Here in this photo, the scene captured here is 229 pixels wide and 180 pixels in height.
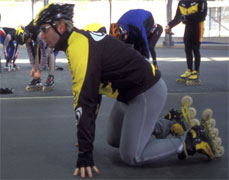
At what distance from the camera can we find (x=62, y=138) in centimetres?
354

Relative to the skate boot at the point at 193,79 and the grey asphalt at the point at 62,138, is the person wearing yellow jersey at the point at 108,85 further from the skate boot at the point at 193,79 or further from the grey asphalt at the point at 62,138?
the skate boot at the point at 193,79

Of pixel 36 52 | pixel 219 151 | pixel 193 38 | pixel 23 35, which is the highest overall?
pixel 23 35

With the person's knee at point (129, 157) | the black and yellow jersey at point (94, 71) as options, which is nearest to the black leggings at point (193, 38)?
the black and yellow jersey at point (94, 71)

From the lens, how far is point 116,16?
603 inches

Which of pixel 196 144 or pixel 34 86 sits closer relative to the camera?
pixel 196 144

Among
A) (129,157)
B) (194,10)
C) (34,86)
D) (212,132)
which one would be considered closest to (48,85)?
(34,86)

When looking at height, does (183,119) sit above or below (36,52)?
below

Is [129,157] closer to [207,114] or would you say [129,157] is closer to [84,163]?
[84,163]

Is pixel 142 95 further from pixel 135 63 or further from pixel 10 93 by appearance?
pixel 10 93

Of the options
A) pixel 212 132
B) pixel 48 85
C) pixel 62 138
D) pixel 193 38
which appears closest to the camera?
pixel 212 132

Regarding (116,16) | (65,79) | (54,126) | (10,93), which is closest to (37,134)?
(54,126)

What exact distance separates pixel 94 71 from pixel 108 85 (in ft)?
1.24

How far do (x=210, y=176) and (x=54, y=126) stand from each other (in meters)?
1.91

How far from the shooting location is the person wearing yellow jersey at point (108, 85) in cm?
234
